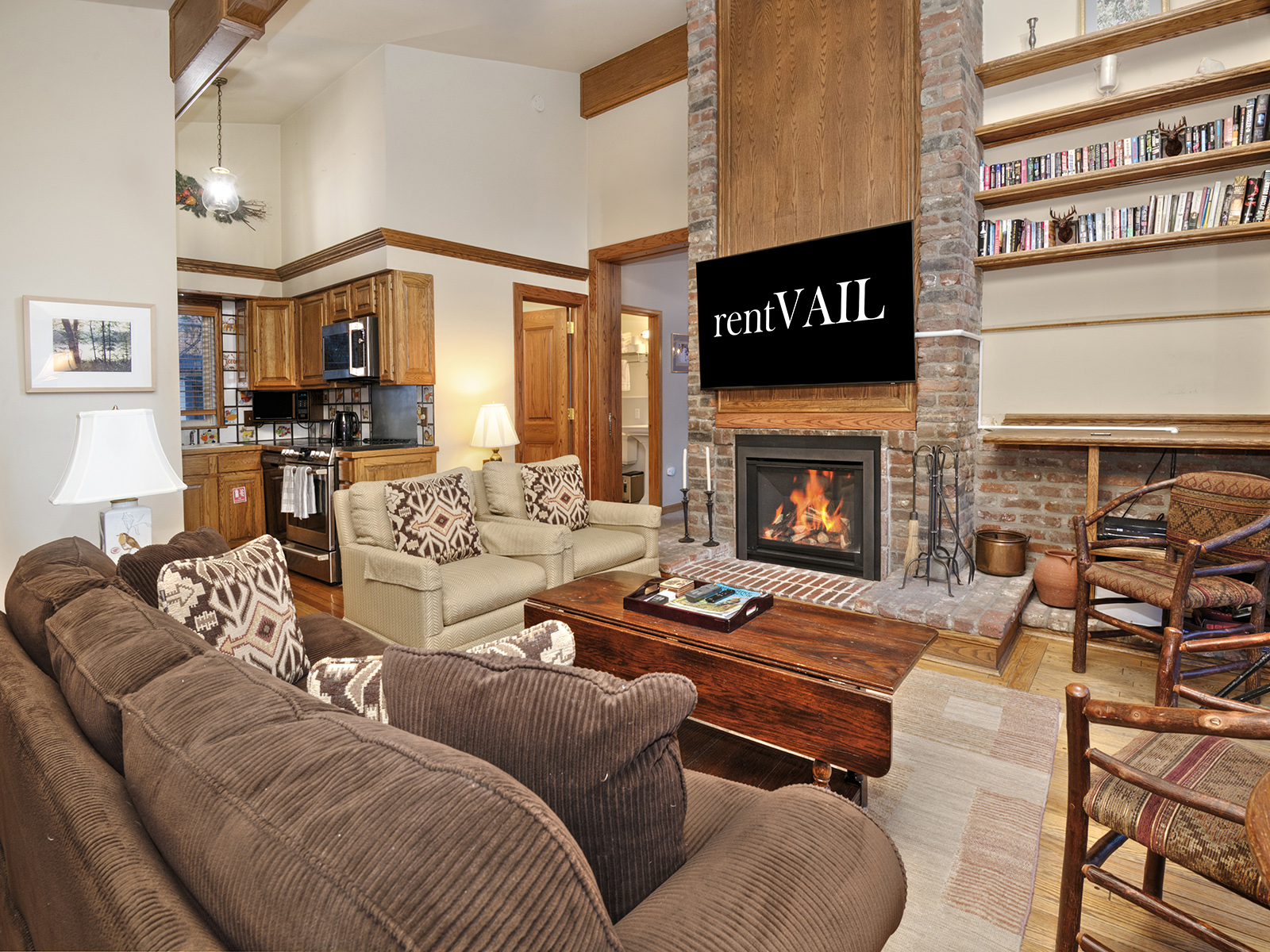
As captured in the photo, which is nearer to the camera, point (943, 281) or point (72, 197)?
point (72, 197)

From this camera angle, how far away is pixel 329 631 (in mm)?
2219

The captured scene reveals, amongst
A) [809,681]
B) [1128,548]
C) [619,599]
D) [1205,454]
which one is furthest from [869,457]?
[809,681]

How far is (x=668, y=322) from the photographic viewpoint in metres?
7.21

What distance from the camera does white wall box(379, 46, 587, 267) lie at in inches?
197

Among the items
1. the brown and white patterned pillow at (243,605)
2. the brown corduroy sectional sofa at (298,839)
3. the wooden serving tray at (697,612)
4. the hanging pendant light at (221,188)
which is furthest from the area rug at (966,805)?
the hanging pendant light at (221,188)

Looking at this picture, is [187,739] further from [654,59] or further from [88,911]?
[654,59]

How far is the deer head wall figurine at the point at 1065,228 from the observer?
11.6 feet

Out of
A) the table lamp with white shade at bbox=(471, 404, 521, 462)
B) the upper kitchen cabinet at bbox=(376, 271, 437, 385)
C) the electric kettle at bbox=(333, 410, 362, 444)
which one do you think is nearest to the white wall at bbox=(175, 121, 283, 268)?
the electric kettle at bbox=(333, 410, 362, 444)

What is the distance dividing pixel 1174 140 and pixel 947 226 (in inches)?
40.8

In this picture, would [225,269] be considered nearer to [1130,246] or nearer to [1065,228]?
[1065,228]

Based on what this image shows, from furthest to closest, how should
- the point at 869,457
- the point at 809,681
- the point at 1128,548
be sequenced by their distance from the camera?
the point at 869,457 → the point at 1128,548 → the point at 809,681

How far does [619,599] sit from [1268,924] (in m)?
1.96

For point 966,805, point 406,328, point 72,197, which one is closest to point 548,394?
point 406,328

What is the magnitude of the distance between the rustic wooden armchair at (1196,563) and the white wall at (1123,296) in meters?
0.84
